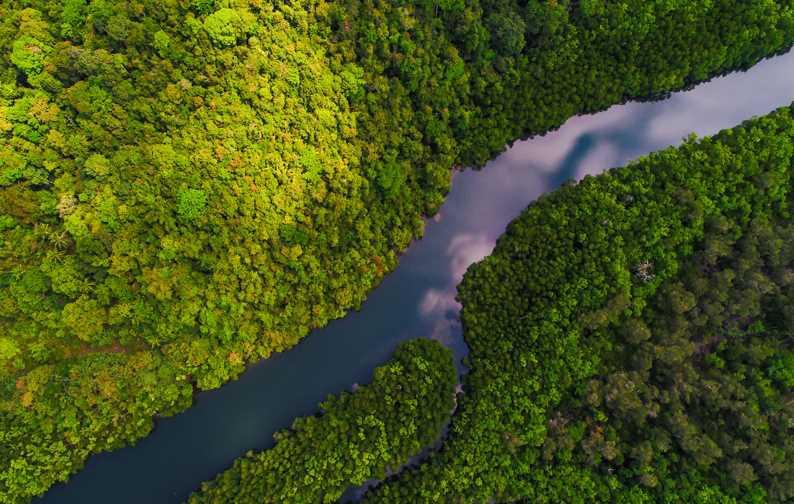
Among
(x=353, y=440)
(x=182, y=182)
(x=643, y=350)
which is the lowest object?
(x=353, y=440)

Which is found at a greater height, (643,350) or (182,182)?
(643,350)

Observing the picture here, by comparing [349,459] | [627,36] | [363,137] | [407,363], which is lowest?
[349,459]

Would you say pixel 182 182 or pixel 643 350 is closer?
pixel 182 182

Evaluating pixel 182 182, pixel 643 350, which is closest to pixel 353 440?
pixel 182 182

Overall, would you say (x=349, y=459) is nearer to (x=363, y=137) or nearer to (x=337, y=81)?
(x=363, y=137)

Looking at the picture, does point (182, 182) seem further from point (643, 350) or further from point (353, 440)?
point (643, 350)

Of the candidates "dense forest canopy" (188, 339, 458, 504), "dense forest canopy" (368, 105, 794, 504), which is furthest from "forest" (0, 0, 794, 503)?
"dense forest canopy" (188, 339, 458, 504)

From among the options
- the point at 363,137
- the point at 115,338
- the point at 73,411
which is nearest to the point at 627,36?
the point at 363,137
